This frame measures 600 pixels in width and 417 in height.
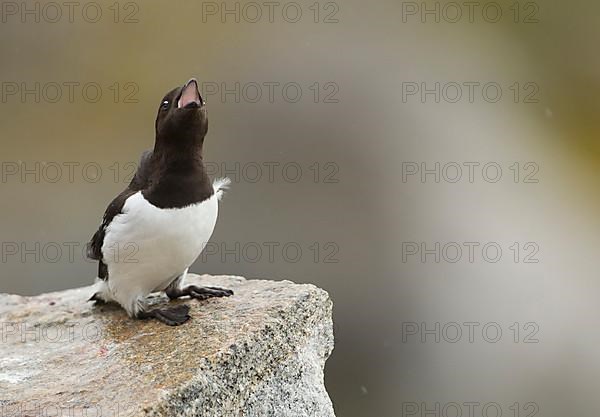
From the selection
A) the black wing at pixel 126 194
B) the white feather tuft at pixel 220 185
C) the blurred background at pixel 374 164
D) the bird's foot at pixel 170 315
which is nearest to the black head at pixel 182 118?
the black wing at pixel 126 194

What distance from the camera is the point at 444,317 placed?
6.98 meters

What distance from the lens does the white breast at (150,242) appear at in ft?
13.0

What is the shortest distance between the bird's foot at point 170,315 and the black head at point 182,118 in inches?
31.1

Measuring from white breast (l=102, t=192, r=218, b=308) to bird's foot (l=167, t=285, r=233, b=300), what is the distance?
22cm

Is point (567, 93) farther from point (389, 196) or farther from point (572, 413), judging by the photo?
point (572, 413)

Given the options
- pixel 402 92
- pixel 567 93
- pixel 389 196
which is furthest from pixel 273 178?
pixel 567 93

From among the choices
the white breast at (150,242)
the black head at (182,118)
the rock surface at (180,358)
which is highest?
the black head at (182,118)

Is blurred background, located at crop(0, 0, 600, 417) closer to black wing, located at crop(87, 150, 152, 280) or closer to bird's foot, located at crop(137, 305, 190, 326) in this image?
bird's foot, located at crop(137, 305, 190, 326)

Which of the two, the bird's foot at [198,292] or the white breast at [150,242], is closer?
the white breast at [150,242]

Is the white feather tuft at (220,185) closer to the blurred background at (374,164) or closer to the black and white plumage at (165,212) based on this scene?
the black and white plumage at (165,212)

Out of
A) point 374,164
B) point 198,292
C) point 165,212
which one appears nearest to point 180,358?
point 165,212

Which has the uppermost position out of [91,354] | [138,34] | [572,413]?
[138,34]

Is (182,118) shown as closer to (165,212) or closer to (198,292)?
(165,212)

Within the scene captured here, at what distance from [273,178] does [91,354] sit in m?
3.80
